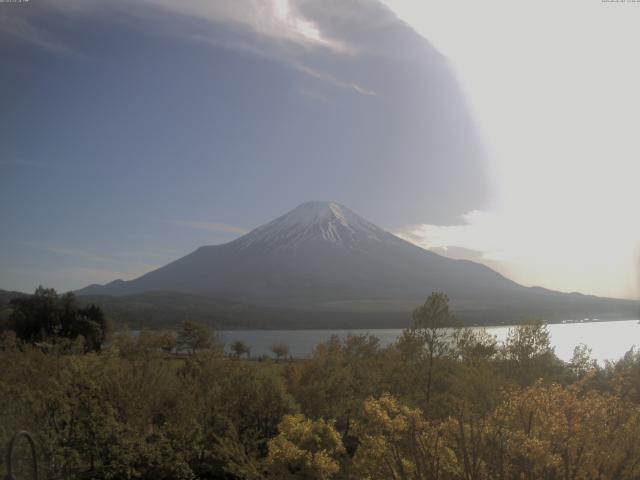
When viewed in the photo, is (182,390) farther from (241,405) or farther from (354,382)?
(354,382)

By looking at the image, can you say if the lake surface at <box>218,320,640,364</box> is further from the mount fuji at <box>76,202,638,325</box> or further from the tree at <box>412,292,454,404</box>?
the tree at <box>412,292,454,404</box>

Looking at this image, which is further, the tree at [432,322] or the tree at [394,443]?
the tree at [432,322]

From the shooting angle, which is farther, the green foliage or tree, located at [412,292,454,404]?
tree, located at [412,292,454,404]

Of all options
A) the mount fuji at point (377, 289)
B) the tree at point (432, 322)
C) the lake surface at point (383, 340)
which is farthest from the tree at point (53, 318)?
the mount fuji at point (377, 289)

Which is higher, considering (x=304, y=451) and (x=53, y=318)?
(x=53, y=318)

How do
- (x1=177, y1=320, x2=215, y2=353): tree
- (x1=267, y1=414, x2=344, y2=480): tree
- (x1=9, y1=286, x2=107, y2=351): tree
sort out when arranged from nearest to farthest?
(x1=267, y1=414, x2=344, y2=480): tree, (x1=9, y1=286, x2=107, y2=351): tree, (x1=177, y1=320, x2=215, y2=353): tree

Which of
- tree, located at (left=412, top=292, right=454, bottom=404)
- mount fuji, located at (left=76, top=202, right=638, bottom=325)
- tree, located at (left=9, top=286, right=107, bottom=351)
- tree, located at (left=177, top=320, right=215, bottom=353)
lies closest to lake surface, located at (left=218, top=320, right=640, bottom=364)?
tree, located at (left=177, top=320, right=215, bottom=353)

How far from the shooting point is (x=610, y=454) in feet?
14.9

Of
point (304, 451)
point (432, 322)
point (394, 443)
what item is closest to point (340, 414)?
point (432, 322)

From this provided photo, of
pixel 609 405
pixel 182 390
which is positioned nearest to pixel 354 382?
pixel 182 390

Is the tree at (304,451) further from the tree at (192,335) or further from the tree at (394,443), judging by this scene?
the tree at (192,335)

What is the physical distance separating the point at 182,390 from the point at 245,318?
107763 mm

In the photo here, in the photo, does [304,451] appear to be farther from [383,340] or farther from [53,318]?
[383,340]

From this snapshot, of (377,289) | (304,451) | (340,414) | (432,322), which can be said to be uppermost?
(377,289)
